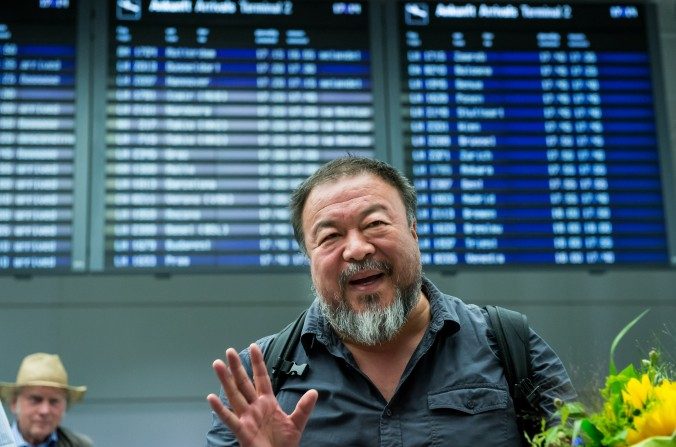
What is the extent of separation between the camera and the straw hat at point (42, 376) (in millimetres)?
3912

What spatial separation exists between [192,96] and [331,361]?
8.49ft

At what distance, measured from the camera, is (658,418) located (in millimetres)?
1016

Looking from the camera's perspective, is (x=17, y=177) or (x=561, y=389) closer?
(x=561, y=389)

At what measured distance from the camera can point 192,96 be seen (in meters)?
4.37

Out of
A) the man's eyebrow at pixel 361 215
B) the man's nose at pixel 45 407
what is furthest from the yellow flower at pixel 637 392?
the man's nose at pixel 45 407

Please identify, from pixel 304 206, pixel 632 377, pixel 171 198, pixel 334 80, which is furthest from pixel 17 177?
pixel 632 377

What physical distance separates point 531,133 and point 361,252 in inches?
106

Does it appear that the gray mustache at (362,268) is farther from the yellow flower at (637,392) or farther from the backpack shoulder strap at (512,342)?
the yellow flower at (637,392)

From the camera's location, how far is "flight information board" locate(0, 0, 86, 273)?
4164 millimetres

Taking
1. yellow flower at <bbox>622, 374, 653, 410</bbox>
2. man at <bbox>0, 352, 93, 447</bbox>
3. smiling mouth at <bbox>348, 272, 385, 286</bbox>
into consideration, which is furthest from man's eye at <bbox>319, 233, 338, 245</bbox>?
man at <bbox>0, 352, 93, 447</bbox>

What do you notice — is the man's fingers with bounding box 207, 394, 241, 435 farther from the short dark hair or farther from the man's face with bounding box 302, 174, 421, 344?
the short dark hair

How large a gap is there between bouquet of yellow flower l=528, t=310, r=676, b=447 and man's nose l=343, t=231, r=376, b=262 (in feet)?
2.75

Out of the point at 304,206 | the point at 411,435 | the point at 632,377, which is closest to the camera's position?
the point at 632,377

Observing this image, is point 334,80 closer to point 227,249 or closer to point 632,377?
point 227,249
